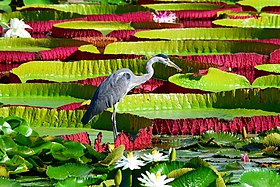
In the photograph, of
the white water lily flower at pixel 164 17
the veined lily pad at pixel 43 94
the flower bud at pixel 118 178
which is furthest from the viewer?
the white water lily flower at pixel 164 17

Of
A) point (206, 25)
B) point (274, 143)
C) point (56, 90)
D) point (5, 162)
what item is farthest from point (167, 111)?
point (206, 25)

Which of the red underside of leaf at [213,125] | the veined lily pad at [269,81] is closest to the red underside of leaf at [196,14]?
the veined lily pad at [269,81]

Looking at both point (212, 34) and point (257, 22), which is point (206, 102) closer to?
point (212, 34)

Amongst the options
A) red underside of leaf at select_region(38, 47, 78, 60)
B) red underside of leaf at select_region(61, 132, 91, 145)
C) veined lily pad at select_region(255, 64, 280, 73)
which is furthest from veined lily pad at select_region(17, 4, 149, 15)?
red underside of leaf at select_region(61, 132, 91, 145)

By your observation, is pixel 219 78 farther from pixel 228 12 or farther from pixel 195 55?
pixel 228 12

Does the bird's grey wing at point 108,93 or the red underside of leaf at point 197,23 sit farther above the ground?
the bird's grey wing at point 108,93

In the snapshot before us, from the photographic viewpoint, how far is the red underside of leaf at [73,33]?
9.02 metres

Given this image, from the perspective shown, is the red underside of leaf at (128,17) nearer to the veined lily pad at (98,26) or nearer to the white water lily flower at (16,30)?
the veined lily pad at (98,26)

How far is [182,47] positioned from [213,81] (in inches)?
64.5

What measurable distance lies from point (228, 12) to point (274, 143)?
6.20 m

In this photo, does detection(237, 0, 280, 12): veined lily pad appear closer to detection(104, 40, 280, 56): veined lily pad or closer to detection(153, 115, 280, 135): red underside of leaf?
detection(104, 40, 280, 56): veined lily pad

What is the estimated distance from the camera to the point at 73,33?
30.4ft

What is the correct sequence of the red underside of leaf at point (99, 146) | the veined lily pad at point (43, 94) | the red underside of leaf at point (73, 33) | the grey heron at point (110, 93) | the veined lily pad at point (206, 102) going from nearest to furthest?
1. the red underside of leaf at point (99, 146)
2. the grey heron at point (110, 93)
3. the veined lily pad at point (206, 102)
4. the veined lily pad at point (43, 94)
5. the red underside of leaf at point (73, 33)

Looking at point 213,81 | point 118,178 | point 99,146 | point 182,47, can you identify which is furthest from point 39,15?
point 118,178
